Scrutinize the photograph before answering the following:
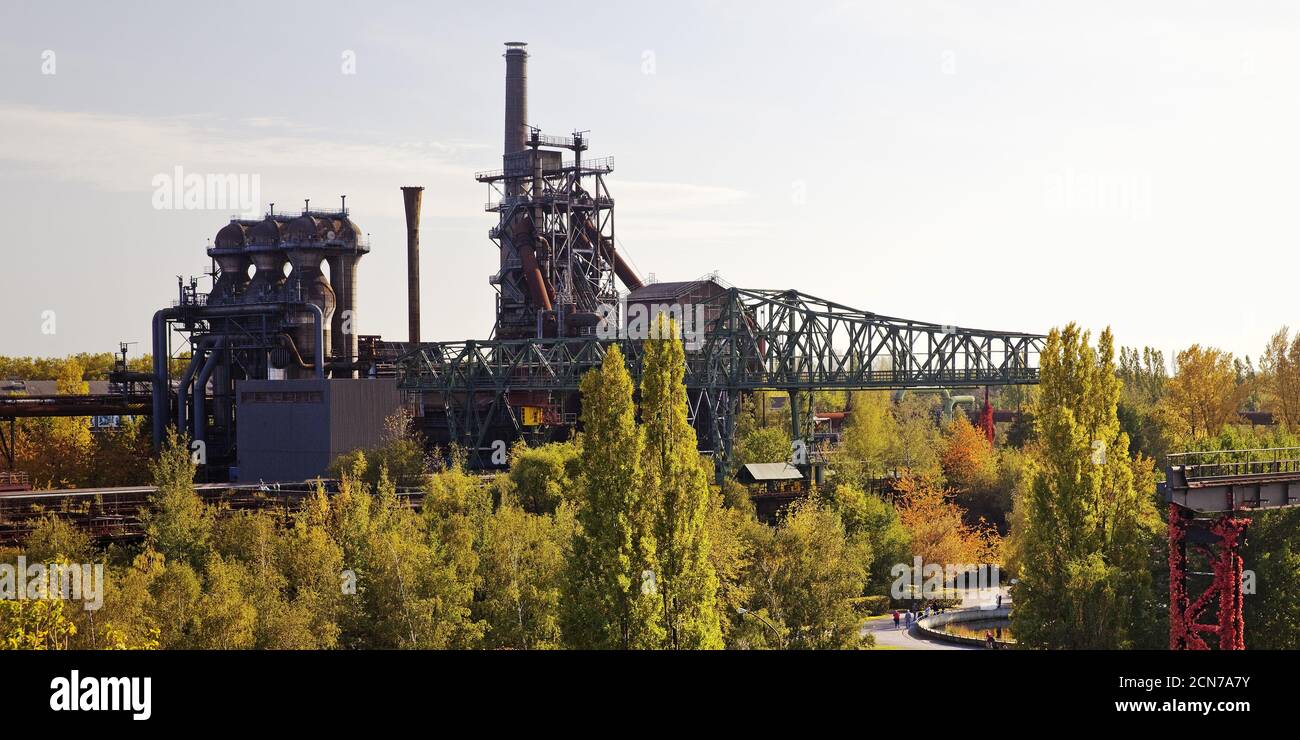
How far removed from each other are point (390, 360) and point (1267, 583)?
6758 cm

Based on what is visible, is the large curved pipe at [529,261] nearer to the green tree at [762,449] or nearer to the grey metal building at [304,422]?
the grey metal building at [304,422]

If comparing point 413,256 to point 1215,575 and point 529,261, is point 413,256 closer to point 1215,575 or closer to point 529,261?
point 529,261

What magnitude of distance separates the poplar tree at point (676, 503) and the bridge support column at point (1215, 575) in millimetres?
12126

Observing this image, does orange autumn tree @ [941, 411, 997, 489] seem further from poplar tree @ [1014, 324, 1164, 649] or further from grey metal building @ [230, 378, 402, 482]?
poplar tree @ [1014, 324, 1164, 649]

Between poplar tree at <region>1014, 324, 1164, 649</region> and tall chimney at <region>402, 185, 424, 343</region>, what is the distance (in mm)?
62972

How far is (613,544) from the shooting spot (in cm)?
3519

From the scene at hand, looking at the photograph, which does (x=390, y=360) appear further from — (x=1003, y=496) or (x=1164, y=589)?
(x=1164, y=589)

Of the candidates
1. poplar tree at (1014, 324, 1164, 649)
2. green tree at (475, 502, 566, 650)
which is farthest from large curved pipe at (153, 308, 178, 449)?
poplar tree at (1014, 324, 1164, 649)

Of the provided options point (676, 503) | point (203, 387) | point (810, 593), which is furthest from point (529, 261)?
point (676, 503)

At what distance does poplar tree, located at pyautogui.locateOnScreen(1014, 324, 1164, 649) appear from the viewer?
4025cm

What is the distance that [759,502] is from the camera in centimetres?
7025

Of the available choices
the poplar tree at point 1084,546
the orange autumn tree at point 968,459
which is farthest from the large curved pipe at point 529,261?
the poplar tree at point 1084,546

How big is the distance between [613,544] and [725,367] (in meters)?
48.1
